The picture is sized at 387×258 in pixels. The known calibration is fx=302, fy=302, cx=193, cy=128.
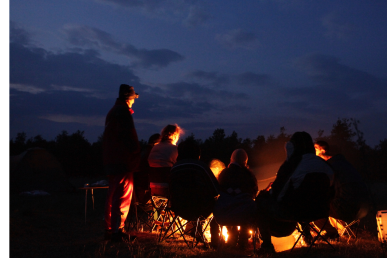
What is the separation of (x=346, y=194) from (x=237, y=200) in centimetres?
153

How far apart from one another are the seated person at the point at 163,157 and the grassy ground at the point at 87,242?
910mm

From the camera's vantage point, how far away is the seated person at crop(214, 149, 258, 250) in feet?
11.6

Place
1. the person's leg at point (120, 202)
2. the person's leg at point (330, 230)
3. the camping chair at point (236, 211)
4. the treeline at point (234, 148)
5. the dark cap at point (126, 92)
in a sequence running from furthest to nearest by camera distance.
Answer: the treeline at point (234, 148) → the dark cap at point (126, 92) → the person's leg at point (330, 230) → the person's leg at point (120, 202) → the camping chair at point (236, 211)

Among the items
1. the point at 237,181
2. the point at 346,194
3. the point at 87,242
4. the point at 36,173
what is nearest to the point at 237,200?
the point at 237,181

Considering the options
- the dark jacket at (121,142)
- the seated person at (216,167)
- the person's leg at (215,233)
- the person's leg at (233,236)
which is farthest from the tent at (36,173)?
the person's leg at (233,236)

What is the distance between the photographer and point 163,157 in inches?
185

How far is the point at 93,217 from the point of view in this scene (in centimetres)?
707

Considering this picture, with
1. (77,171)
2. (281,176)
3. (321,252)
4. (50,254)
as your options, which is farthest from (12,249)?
(77,171)

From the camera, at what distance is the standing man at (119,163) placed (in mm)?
4016

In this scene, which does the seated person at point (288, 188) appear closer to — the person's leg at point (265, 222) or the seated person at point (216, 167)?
the person's leg at point (265, 222)

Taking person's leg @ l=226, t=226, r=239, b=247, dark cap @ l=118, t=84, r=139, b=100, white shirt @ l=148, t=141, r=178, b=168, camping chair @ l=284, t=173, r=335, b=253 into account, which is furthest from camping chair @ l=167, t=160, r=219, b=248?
dark cap @ l=118, t=84, r=139, b=100

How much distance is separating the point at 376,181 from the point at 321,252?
7.60 meters

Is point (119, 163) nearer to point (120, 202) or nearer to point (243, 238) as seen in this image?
point (120, 202)

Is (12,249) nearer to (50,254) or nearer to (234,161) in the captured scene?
(50,254)
